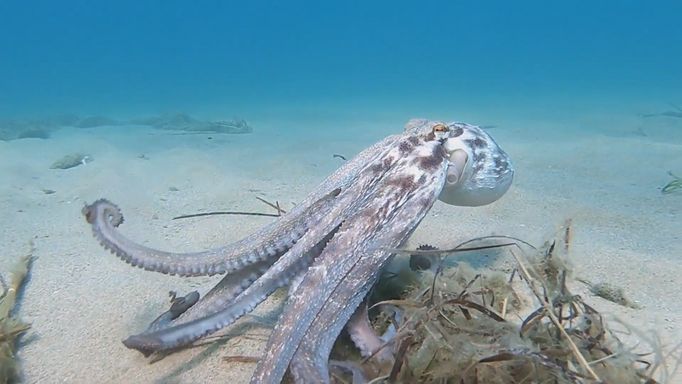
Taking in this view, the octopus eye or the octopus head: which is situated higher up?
the octopus eye

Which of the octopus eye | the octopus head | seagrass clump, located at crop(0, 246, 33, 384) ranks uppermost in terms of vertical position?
the octopus eye

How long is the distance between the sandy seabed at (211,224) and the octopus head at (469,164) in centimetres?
47

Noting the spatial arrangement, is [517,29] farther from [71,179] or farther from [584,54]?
[71,179]

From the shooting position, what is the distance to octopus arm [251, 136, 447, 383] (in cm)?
178

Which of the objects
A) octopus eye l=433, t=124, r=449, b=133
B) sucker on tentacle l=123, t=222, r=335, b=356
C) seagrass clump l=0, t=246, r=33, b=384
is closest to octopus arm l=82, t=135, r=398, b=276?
sucker on tentacle l=123, t=222, r=335, b=356

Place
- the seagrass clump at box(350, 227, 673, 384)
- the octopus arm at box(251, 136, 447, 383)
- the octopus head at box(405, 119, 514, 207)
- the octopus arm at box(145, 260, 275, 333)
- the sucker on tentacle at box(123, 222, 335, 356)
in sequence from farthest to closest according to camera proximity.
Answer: the octopus head at box(405, 119, 514, 207) → the octopus arm at box(145, 260, 275, 333) → the sucker on tentacle at box(123, 222, 335, 356) → the octopus arm at box(251, 136, 447, 383) → the seagrass clump at box(350, 227, 673, 384)

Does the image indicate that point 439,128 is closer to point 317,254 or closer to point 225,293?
point 317,254

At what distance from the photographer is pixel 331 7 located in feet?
462

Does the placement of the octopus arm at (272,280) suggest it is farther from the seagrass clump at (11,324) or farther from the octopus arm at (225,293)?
the seagrass clump at (11,324)

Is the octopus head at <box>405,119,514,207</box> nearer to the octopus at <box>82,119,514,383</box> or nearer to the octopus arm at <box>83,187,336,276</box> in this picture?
the octopus at <box>82,119,514,383</box>

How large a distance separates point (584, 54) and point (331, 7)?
301ft

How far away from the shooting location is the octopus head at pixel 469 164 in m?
2.56

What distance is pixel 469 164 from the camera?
8.54ft

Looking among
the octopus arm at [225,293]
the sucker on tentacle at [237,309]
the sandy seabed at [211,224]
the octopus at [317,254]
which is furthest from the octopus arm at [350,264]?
the sandy seabed at [211,224]
